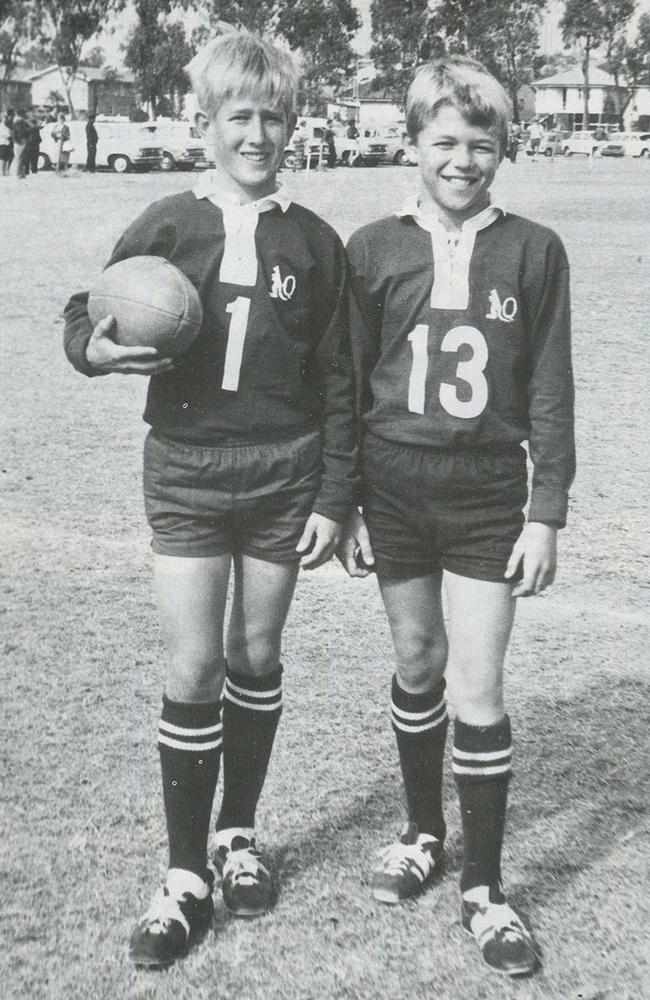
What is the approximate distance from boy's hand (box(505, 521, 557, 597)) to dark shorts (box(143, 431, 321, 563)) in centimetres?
50

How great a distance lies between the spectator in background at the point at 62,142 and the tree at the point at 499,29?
47.2ft

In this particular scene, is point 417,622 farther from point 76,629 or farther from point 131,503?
point 131,503

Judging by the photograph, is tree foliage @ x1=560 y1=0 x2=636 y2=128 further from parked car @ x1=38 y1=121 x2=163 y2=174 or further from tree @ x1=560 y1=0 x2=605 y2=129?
parked car @ x1=38 y1=121 x2=163 y2=174

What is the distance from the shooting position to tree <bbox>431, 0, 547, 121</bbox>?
69125mm

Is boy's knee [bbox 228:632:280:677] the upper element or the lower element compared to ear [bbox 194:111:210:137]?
lower

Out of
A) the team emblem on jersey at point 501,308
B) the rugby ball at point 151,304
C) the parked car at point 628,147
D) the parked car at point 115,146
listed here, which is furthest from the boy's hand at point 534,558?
the parked car at point 628,147

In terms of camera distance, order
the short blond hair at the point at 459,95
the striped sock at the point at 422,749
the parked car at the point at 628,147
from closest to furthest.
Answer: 1. the short blond hair at the point at 459,95
2. the striped sock at the point at 422,749
3. the parked car at the point at 628,147

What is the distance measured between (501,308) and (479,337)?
8 centimetres

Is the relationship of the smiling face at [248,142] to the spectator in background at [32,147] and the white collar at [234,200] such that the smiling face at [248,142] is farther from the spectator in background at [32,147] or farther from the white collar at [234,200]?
the spectator in background at [32,147]

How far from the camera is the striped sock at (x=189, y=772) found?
3.08 metres

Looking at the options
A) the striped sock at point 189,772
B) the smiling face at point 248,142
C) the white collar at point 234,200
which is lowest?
the striped sock at point 189,772

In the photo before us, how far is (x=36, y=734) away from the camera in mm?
4027

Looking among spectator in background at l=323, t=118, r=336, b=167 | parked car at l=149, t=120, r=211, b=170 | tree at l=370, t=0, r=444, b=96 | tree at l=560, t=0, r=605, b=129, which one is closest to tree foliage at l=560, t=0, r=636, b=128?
tree at l=560, t=0, r=605, b=129

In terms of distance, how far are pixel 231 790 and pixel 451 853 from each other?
0.63 m
